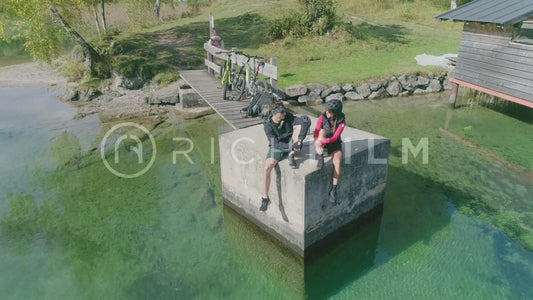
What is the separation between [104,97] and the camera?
1636cm

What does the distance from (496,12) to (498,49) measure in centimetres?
120

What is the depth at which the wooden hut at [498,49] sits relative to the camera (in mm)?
11203

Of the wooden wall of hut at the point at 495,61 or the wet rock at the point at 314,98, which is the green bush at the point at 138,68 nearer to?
the wet rock at the point at 314,98

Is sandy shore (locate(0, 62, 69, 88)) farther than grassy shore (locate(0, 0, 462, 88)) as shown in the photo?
Yes

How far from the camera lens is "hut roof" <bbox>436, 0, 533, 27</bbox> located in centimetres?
1089

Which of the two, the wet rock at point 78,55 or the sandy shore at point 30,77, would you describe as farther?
the sandy shore at point 30,77

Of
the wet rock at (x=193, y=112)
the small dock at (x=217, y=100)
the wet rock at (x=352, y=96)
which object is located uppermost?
the small dock at (x=217, y=100)

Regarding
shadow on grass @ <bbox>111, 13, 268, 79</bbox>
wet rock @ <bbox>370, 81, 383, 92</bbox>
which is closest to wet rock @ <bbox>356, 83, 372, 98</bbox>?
wet rock @ <bbox>370, 81, 383, 92</bbox>

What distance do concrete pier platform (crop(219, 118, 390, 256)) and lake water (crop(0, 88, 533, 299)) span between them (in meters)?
0.45

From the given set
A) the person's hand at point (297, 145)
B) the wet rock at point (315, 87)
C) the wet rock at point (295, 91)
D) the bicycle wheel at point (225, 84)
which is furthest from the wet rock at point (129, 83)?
the person's hand at point (297, 145)

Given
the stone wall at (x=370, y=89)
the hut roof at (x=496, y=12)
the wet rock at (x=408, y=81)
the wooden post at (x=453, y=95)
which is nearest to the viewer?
the hut roof at (x=496, y=12)

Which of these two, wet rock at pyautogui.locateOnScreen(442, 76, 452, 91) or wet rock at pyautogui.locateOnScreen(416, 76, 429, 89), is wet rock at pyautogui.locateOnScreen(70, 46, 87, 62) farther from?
wet rock at pyautogui.locateOnScreen(442, 76, 452, 91)

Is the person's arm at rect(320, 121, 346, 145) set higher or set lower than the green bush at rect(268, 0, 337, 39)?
lower

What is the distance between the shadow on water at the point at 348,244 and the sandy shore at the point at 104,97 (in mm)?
8253
